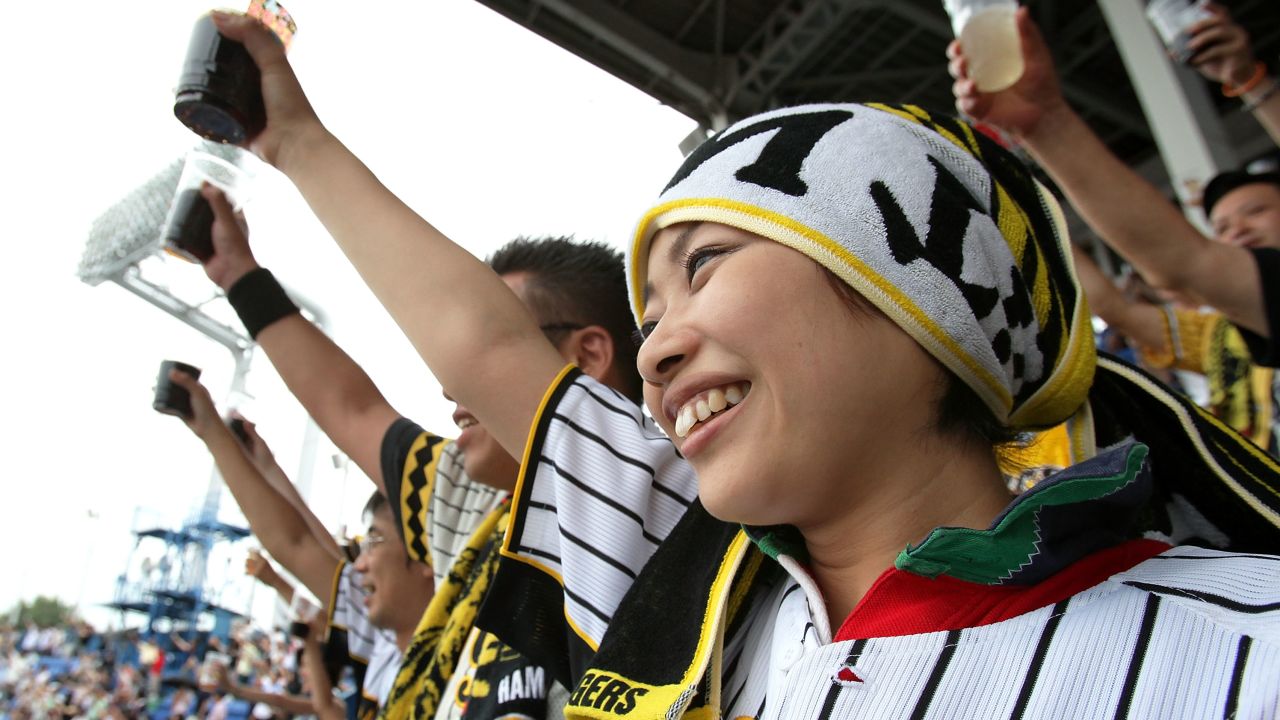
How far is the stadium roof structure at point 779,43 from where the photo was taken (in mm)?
7738

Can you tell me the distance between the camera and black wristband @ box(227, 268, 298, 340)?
1.72 m

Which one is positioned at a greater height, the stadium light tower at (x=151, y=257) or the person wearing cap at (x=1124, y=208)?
the stadium light tower at (x=151, y=257)

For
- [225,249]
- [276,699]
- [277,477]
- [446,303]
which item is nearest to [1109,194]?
[446,303]

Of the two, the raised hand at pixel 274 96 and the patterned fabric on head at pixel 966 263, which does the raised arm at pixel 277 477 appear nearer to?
the raised hand at pixel 274 96

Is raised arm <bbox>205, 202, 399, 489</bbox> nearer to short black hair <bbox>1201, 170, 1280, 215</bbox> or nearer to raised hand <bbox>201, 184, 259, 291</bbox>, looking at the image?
raised hand <bbox>201, 184, 259, 291</bbox>

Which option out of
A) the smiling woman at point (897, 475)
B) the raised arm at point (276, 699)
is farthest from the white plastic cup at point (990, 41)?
the raised arm at point (276, 699)

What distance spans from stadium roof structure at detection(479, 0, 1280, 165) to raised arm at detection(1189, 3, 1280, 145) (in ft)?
20.1

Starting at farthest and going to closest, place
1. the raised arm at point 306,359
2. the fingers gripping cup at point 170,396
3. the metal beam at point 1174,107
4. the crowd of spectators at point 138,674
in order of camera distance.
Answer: the crowd of spectators at point 138,674, the metal beam at point 1174,107, the fingers gripping cup at point 170,396, the raised arm at point 306,359

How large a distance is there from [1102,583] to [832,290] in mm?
317

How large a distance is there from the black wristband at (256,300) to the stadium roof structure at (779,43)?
584 centimetres

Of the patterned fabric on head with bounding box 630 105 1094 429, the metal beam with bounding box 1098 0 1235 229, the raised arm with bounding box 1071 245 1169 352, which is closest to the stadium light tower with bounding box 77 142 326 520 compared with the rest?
the patterned fabric on head with bounding box 630 105 1094 429

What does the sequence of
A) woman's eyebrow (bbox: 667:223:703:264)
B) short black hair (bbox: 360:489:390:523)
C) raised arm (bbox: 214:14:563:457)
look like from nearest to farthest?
woman's eyebrow (bbox: 667:223:703:264), raised arm (bbox: 214:14:563:457), short black hair (bbox: 360:489:390:523)

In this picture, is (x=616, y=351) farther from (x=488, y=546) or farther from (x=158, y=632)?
(x=158, y=632)

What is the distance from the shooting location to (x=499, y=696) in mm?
1039
